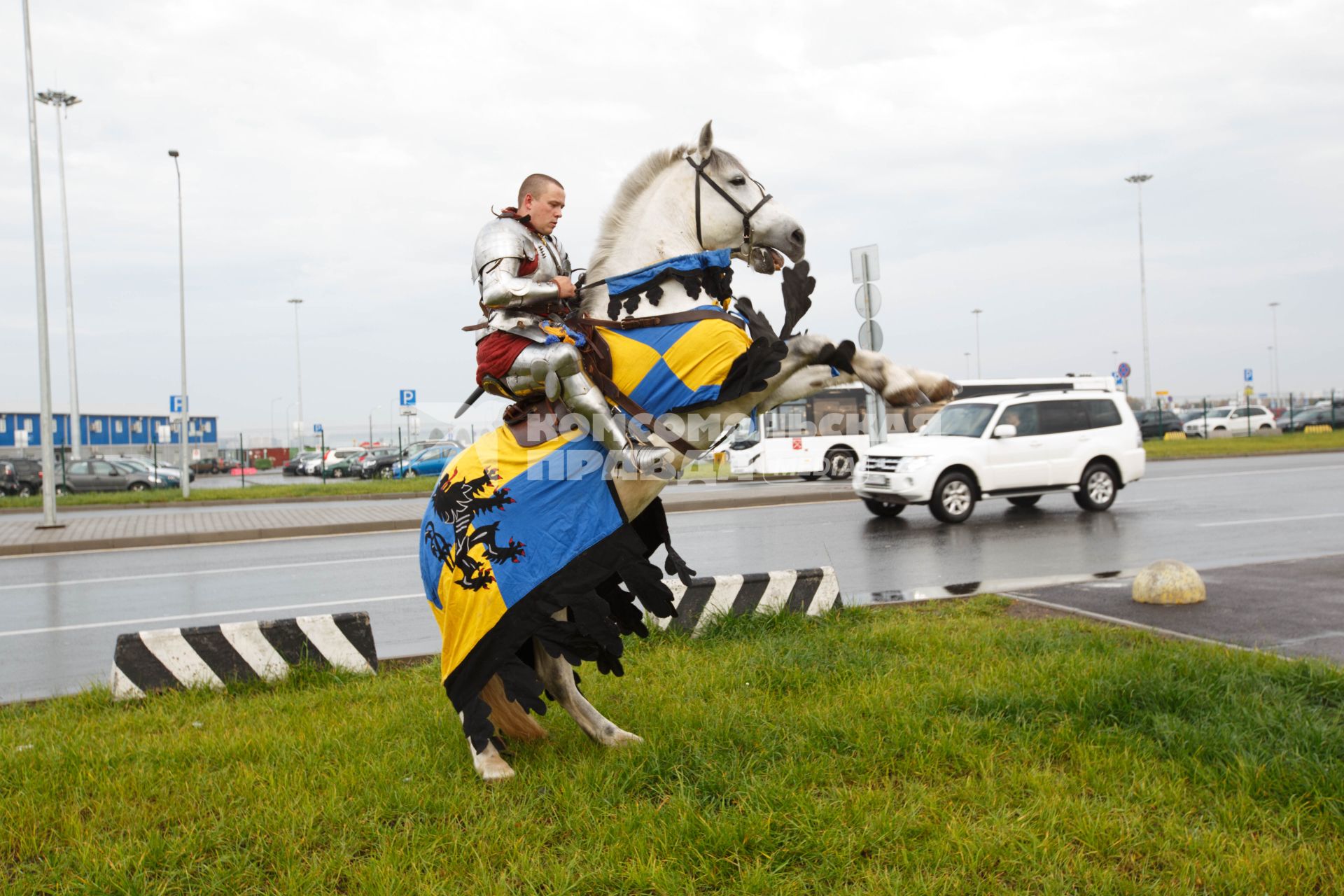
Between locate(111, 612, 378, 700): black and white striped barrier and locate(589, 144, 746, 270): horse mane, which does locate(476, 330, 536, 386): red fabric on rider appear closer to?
locate(589, 144, 746, 270): horse mane

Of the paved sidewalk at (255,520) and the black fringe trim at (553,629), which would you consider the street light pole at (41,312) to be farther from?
the black fringe trim at (553,629)

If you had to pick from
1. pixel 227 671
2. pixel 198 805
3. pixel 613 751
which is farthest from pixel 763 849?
pixel 227 671

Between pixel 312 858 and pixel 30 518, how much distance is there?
20.7 meters

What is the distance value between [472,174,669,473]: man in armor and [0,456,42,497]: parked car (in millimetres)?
35161

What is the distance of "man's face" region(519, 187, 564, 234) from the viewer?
3852 millimetres

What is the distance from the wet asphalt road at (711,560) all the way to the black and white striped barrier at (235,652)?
89 centimetres

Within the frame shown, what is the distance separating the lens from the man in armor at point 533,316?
361cm

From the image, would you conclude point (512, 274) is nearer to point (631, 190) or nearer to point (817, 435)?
point (631, 190)

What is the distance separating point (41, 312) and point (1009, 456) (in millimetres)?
16965

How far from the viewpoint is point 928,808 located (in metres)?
3.42

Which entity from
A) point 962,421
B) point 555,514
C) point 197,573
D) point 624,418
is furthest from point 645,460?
point 962,421

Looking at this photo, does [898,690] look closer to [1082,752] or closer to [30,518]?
[1082,752]

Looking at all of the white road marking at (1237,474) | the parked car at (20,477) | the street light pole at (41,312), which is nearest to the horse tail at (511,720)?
the street light pole at (41,312)

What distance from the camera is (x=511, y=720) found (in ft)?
14.1
